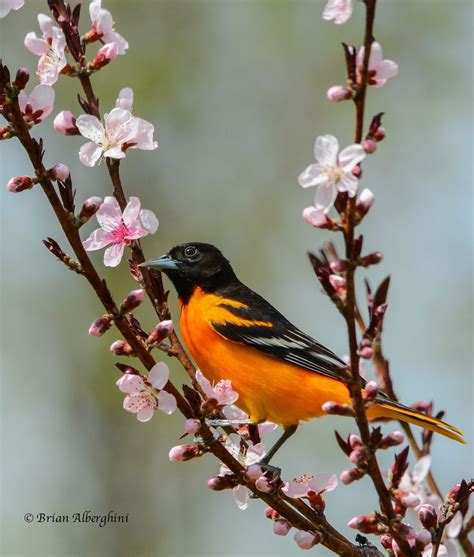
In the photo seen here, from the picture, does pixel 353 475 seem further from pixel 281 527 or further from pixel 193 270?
pixel 193 270

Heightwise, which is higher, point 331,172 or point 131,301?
point 331,172

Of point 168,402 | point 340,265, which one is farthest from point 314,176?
point 168,402

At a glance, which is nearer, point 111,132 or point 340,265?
point 340,265

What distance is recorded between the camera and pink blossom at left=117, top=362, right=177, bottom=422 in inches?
113

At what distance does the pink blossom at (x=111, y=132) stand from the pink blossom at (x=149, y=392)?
0.79 m

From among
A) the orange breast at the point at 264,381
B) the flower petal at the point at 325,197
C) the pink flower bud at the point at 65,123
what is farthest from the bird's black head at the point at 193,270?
the flower petal at the point at 325,197

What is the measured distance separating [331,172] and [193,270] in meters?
3.39

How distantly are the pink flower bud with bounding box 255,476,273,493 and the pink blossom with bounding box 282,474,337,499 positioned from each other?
24 cm

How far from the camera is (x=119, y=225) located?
328 centimetres

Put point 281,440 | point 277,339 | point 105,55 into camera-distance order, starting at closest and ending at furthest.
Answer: point 105,55 → point 281,440 → point 277,339

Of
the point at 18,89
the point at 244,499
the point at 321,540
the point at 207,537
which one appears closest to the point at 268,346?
the point at 244,499

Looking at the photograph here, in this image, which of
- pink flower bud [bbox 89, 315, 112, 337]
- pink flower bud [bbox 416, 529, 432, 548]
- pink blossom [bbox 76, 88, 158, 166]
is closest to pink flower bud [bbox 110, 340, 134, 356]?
pink flower bud [bbox 89, 315, 112, 337]

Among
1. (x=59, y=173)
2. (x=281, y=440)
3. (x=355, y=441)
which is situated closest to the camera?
(x=355, y=441)

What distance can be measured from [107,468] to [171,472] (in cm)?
89
